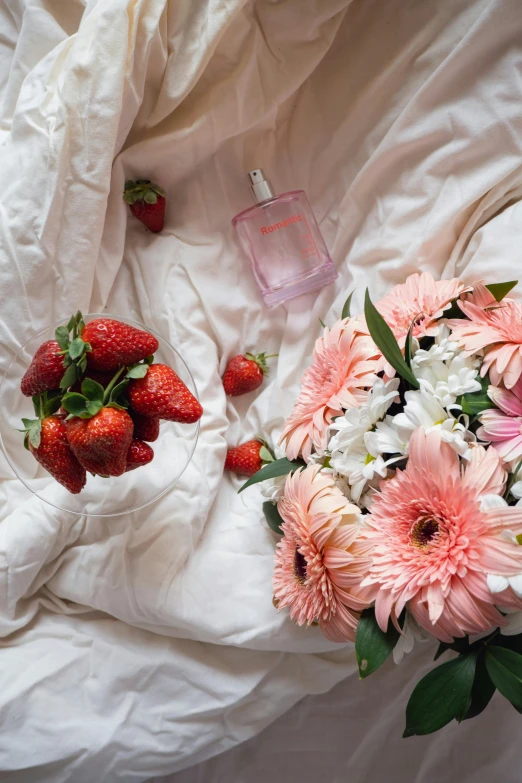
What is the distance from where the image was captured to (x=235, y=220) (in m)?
0.94

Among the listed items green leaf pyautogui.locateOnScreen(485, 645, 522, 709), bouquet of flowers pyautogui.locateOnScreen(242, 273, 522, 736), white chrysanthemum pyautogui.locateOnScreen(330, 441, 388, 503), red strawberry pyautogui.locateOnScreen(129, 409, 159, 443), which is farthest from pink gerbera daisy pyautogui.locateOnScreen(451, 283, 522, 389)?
red strawberry pyautogui.locateOnScreen(129, 409, 159, 443)

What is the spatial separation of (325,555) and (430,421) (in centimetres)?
16

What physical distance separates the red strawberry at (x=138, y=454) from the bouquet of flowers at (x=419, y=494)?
167 mm

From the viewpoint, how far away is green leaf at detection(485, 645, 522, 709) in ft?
1.76

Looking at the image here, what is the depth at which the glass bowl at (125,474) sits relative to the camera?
0.78 meters

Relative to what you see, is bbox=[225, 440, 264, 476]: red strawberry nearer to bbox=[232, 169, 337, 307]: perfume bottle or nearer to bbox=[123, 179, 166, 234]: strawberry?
bbox=[232, 169, 337, 307]: perfume bottle

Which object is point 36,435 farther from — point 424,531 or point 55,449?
point 424,531

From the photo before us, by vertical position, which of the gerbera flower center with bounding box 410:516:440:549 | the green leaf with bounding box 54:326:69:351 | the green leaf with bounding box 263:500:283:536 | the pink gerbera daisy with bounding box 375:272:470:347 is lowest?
the green leaf with bounding box 263:500:283:536

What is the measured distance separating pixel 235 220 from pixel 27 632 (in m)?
0.68

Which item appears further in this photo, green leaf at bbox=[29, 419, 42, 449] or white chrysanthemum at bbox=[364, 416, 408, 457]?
green leaf at bbox=[29, 419, 42, 449]

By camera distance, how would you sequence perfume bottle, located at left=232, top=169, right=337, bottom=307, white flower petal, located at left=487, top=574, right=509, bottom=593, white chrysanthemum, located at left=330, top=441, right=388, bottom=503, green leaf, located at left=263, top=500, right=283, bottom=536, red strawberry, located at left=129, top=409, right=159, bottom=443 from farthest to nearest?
perfume bottle, located at left=232, top=169, right=337, bottom=307, green leaf, located at left=263, top=500, right=283, bottom=536, red strawberry, located at left=129, top=409, right=159, bottom=443, white chrysanthemum, located at left=330, top=441, right=388, bottom=503, white flower petal, located at left=487, top=574, right=509, bottom=593

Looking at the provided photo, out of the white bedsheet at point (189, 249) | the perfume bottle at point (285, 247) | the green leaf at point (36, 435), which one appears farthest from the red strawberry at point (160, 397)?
the perfume bottle at point (285, 247)

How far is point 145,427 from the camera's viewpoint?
2.34 feet

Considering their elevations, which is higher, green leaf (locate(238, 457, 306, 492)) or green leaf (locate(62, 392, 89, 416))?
green leaf (locate(62, 392, 89, 416))
